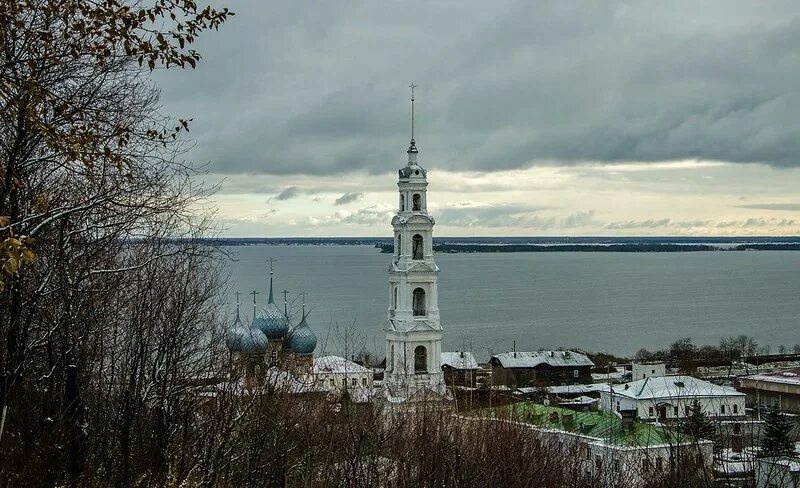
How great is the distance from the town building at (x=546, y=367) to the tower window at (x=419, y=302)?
22.4m

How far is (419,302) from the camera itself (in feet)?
96.8

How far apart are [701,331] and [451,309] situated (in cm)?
2661

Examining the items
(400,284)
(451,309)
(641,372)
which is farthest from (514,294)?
(400,284)

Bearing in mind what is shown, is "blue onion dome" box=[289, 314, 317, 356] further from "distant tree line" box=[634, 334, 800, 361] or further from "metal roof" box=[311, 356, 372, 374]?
"distant tree line" box=[634, 334, 800, 361]

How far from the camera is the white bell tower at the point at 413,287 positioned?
28.7 meters

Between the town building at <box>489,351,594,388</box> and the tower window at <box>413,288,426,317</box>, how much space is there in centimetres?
2238

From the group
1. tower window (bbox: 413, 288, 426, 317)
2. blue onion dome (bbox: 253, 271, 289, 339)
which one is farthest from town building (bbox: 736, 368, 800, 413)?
blue onion dome (bbox: 253, 271, 289, 339)

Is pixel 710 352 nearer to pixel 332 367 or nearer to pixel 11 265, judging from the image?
pixel 332 367

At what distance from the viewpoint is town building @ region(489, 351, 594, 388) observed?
52031mm

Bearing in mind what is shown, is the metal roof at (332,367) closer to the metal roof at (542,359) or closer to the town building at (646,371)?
the town building at (646,371)

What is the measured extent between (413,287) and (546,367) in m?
26.1

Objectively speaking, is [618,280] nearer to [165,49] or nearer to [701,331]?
[701,331]

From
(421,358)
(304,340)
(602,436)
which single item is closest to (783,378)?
(421,358)

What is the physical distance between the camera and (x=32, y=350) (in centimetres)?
964
